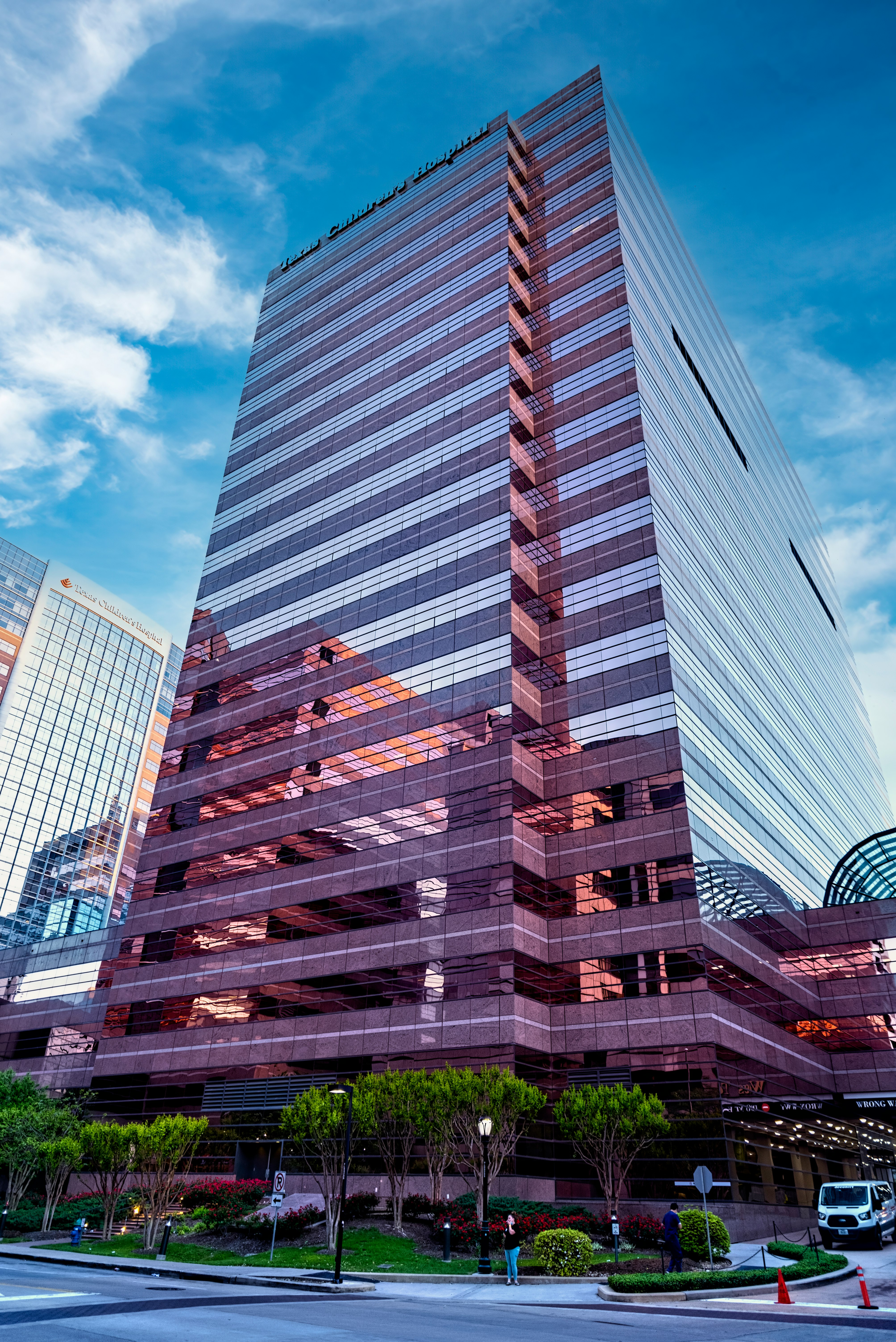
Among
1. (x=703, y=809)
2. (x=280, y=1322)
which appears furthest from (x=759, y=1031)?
(x=280, y=1322)

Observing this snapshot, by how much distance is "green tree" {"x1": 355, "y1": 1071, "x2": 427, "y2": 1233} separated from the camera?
34.2 m

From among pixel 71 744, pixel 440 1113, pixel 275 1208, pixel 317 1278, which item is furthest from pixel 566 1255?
pixel 71 744

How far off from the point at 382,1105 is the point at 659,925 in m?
16.1

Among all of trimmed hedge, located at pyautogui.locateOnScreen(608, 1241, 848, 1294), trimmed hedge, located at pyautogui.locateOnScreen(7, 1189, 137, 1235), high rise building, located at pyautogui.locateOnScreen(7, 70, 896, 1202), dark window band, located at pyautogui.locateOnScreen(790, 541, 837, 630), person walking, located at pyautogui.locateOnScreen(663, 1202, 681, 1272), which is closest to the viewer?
trimmed hedge, located at pyautogui.locateOnScreen(608, 1241, 848, 1294)

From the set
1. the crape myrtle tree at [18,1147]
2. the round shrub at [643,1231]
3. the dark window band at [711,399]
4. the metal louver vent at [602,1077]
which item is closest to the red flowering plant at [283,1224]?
the round shrub at [643,1231]

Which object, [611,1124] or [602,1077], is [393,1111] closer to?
[611,1124]

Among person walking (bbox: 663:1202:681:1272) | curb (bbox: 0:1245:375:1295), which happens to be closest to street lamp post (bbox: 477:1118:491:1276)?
curb (bbox: 0:1245:375:1295)

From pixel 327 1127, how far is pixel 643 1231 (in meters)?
11.9

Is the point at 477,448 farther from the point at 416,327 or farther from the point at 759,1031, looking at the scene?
the point at 759,1031

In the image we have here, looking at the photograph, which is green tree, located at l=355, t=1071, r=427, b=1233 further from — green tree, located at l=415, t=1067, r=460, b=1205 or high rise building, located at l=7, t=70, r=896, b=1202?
high rise building, located at l=7, t=70, r=896, b=1202

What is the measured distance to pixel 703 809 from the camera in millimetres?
46906

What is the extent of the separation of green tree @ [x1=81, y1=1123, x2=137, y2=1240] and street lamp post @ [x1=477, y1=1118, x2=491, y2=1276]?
17158 millimetres

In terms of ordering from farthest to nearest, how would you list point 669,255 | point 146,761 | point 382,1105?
point 146,761 → point 669,255 → point 382,1105

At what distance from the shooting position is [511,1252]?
24047 mm
